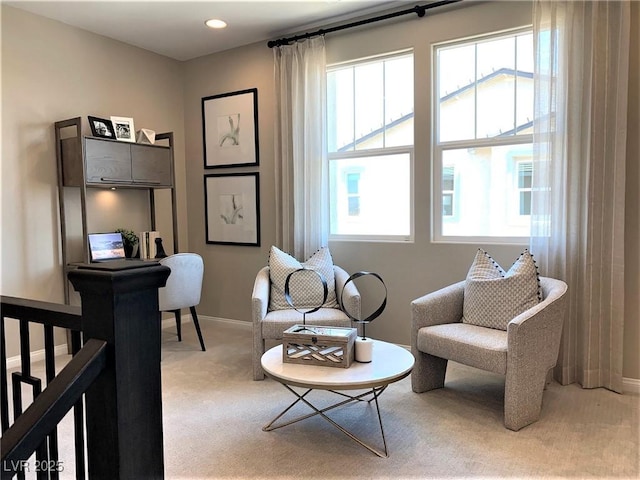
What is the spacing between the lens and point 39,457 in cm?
112

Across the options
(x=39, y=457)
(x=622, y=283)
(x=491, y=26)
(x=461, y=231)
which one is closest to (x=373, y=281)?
(x=461, y=231)

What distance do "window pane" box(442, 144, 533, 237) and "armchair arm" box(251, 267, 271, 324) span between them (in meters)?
1.42

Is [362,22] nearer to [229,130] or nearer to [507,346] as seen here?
[229,130]

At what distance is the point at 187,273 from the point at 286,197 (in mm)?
1049

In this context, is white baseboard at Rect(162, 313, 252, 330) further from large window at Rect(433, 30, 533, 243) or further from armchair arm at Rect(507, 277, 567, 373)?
armchair arm at Rect(507, 277, 567, 373)

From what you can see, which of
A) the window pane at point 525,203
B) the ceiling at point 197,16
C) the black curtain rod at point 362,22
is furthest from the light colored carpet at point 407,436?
the ceiling at point 197,16

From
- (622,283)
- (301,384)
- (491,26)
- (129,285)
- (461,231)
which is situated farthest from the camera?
(461,231)

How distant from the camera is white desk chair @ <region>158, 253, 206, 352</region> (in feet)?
11.9

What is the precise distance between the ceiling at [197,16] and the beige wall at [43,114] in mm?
156

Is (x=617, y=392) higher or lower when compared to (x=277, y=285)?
lower

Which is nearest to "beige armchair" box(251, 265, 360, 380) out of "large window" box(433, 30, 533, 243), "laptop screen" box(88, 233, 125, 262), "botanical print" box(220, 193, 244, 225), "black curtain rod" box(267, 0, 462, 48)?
"large window" box(433, 30, 533, 243)

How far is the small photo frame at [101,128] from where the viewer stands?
12.6 feet

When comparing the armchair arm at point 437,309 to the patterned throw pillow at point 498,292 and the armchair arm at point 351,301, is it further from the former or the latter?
the armchair arm at point 351,301

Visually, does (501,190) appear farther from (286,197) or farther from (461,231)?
(286,197)
